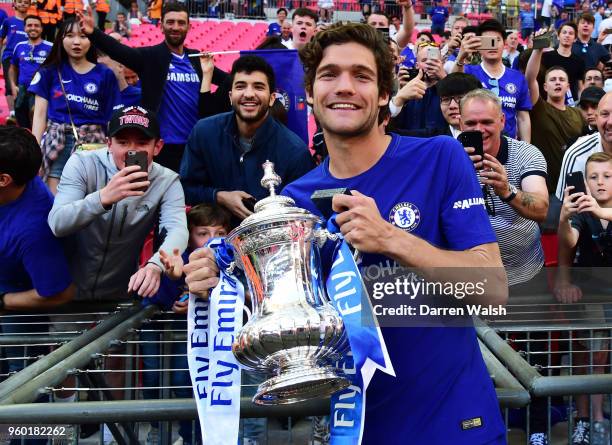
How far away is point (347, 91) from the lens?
2.19 meters

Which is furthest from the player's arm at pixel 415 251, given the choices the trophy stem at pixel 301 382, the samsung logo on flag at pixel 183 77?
the samsung logo on flag at pixel 183 77

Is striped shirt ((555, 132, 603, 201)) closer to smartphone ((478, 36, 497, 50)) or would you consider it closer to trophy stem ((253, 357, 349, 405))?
smartphone ((478, 36, 497, 50))

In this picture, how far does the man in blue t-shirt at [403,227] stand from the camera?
2051 millimetres

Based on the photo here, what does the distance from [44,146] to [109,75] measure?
759 mm

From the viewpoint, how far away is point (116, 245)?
4102 mm

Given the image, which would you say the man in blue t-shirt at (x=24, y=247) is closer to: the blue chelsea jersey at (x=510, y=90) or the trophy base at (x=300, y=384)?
the trophy base at (x=300, y=384)

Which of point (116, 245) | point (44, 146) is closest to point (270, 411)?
point (116, 245)

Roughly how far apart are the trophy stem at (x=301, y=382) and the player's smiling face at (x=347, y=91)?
0.68 metres

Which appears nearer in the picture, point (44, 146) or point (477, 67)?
point (44, 146)

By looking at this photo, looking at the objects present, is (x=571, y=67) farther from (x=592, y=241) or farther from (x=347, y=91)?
(x=347, y=91)

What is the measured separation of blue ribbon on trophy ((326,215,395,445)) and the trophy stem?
0.04 meters

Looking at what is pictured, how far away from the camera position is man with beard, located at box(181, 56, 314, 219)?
4625 millimetres

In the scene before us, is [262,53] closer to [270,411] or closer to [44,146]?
[44,146]

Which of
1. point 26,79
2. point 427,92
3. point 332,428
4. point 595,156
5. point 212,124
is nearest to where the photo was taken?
point 332,428
